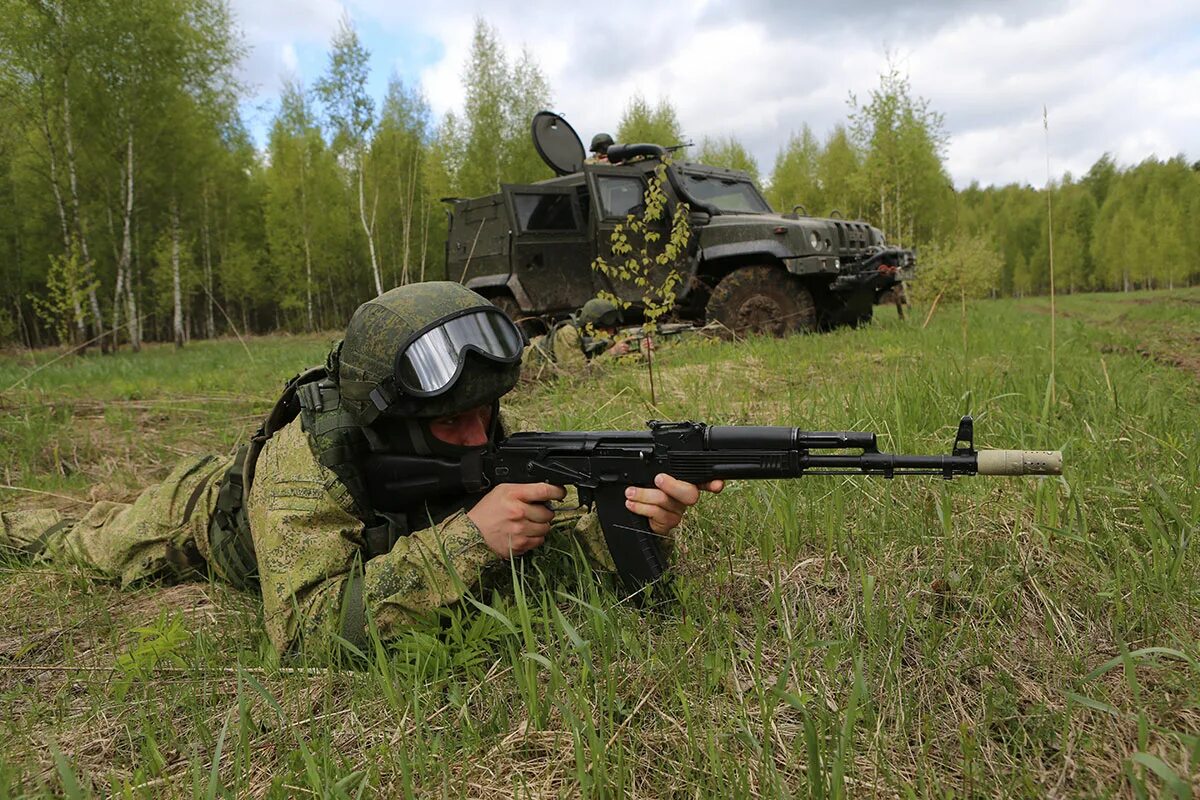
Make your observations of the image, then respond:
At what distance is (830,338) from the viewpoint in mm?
6910

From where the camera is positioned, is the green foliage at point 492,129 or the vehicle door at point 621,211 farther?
the green foliage at point 492,129

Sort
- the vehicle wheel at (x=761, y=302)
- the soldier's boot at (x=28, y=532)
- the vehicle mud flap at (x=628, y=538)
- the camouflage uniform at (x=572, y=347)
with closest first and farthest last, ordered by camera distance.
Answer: the vehicle mud flap at (x=628, y=538)
the soldier's boot at (x=28, y=532)
the camouflage uniform at (x=572, y=347)
the vehicle wheel at (x=761, y=302)

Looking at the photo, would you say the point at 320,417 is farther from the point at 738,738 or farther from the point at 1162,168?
the point at 1162,168

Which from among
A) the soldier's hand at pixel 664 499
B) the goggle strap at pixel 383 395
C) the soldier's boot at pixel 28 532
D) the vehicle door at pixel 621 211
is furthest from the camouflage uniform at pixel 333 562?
the vehicle door at pixel 621 211

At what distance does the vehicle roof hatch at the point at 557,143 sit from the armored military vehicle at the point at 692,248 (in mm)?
17

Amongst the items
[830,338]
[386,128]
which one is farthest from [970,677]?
[386,128]

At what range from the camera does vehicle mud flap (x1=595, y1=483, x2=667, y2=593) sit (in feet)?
6.86

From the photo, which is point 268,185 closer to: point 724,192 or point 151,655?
point 724,192

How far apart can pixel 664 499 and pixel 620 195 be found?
7.16m

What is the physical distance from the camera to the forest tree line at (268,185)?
1677 cm

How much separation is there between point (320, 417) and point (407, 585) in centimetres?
62

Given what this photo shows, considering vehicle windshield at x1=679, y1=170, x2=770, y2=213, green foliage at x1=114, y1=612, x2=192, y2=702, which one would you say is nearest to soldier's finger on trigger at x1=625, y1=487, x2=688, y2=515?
green foliage at x1=114, y1=612, x2=192, y2=702

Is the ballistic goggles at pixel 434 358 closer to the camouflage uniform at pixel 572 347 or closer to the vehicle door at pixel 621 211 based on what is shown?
the camouflage uniform at pixel 572 347

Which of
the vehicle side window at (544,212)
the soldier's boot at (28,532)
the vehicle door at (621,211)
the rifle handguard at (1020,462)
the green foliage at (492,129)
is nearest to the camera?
the rifle handguard at (1020,462)
